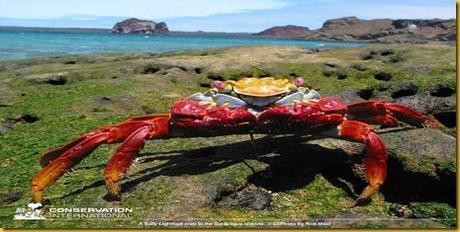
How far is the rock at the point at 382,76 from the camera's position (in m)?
13.6

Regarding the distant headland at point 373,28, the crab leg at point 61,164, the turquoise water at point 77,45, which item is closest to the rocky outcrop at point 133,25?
the distant headland at point 373,28

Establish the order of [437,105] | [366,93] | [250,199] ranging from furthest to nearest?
[366,93] < [437,105] < [250,199]

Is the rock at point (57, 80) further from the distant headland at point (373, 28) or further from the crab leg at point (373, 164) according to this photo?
the crab leg at point (373, 164)

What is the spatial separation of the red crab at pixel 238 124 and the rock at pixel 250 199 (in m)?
0.58

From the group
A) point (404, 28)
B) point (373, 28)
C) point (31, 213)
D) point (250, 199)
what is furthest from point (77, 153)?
point (404, 28)

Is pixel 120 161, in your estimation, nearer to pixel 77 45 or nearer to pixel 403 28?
pixel 403 28

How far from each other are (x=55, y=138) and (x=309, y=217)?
14.5 ft

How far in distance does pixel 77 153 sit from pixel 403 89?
4.93 m

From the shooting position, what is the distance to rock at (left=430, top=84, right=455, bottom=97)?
8227 mm

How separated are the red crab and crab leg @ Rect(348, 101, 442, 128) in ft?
1.85

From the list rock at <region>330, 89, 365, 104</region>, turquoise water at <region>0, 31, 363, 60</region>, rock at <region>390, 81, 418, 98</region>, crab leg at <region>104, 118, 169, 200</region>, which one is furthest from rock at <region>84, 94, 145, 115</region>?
turquoise water at <region>0, 31, 363, 60</region>

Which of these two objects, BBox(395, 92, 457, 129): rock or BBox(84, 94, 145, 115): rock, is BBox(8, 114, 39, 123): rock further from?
BBox(395, 92, 457, 129): rock

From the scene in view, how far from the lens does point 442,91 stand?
324 inches

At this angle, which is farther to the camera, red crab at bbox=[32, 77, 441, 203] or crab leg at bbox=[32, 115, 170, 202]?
crab leg at bbox=[32, 115, 170, 202]
